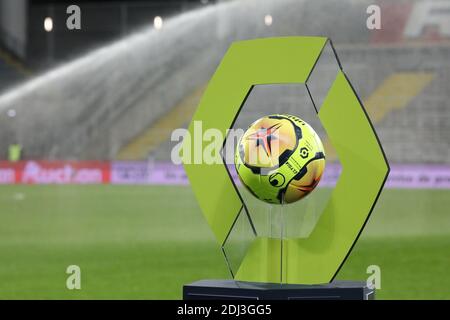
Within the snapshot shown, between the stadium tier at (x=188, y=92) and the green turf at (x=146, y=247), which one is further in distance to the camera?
the stadium tier at (x=188, y=92)

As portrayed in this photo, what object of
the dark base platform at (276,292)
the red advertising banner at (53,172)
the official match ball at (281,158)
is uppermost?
the red advertising banner at (53,172)

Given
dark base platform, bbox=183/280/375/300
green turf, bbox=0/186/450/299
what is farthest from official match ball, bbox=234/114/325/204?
green turf, bbox=0/186/450/299

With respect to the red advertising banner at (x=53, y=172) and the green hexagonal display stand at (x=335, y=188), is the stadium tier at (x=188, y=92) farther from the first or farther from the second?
the green hexagonal display stand at (x=335, y=188)

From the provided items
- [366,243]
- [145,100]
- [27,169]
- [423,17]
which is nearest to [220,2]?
[145,100]

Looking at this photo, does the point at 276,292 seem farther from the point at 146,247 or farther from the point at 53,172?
the point at 53,172

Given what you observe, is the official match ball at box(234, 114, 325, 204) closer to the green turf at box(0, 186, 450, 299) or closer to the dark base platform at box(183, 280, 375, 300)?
the dark base platform at box(183, 280, 375, 300)

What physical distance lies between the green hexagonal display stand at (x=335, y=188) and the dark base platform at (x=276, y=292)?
0.22 metres

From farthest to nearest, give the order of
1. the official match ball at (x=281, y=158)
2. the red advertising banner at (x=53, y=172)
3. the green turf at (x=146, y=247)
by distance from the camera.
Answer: the red advertising banner at (x=53, y=172) → the green turf at (x=146, y=247) → the official match ball at (x=281, y=158)

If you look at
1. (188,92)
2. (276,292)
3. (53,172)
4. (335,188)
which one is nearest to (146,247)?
(335,188)

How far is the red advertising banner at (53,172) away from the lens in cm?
2745

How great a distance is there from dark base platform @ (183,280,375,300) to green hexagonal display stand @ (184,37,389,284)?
0.71 ft

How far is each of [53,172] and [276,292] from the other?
81.1 feet

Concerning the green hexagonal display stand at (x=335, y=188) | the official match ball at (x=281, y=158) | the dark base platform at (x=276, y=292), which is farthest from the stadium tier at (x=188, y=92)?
the dark base platform at (x=276, y=292)

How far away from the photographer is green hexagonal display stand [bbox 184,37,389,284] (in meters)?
4.68
